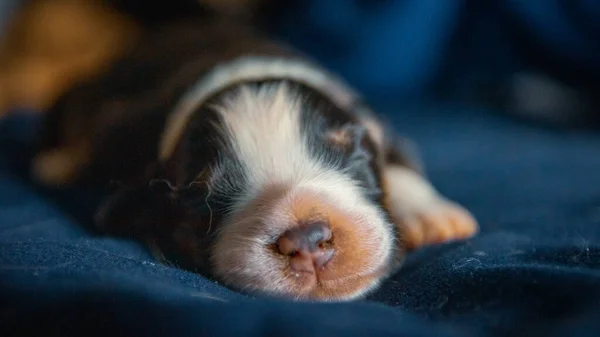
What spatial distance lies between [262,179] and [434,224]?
1.33ft

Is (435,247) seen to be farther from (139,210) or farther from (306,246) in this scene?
(139,210)

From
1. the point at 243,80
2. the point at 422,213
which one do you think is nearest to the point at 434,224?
the point at 422,213

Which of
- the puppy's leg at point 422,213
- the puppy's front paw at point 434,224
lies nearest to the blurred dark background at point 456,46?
the puppy's leg at point 422,213

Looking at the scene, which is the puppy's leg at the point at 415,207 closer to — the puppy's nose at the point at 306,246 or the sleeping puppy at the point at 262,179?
the sleeping puppy at the point at 262,179

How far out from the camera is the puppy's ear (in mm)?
1413

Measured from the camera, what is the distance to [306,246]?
1.13m

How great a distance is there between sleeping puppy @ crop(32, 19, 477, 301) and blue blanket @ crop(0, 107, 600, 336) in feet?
0.27

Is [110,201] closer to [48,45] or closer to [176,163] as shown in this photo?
[176,163]

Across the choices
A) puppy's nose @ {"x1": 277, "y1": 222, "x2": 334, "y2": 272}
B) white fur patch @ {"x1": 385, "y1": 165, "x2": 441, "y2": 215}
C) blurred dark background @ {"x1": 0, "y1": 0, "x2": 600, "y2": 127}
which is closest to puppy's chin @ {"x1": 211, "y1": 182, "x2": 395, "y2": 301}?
puppy's nose @ {"x1": 277, "y1": 222, "x2": 334, "y2": 272}

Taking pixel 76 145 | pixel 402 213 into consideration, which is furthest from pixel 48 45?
pixel 402 213

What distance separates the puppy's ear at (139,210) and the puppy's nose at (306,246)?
0.33m

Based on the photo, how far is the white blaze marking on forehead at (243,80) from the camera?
1.54m

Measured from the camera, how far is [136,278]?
2.98 feet

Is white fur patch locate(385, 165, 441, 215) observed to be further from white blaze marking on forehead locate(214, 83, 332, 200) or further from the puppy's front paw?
white blaze marking on forehead locate(214, 83, 332, 200)
